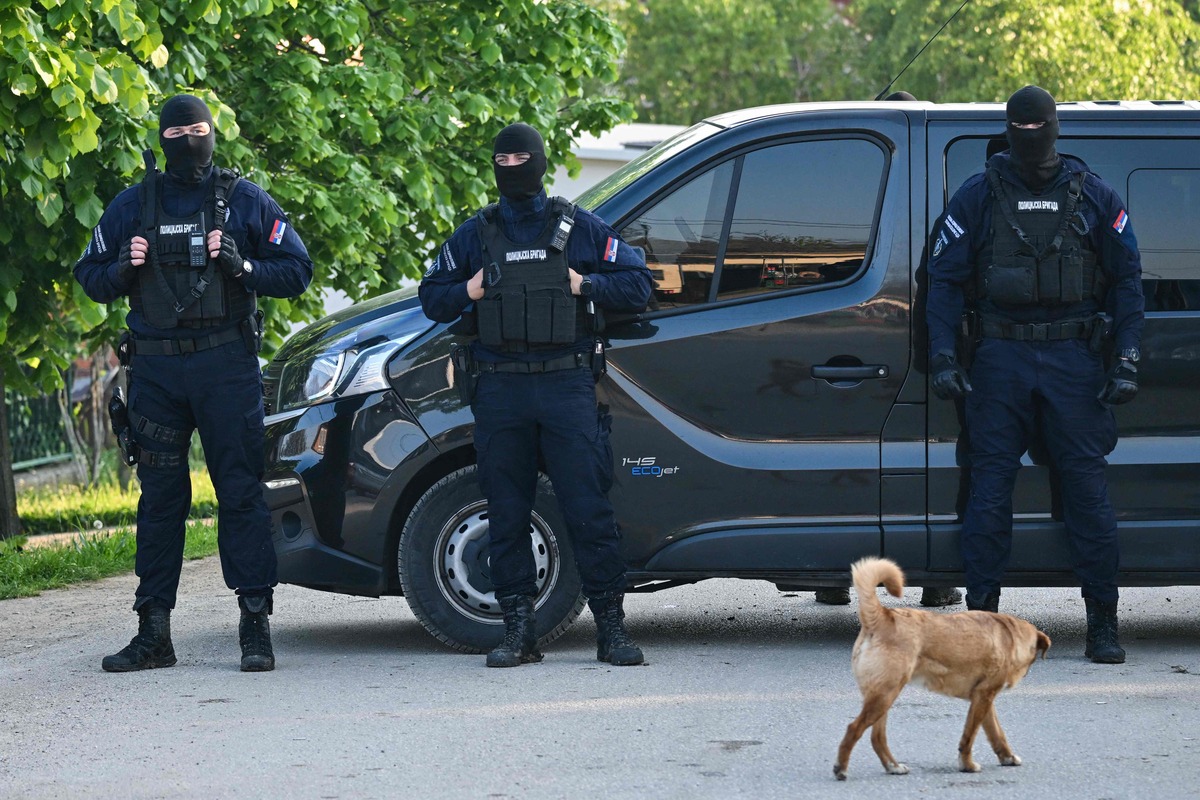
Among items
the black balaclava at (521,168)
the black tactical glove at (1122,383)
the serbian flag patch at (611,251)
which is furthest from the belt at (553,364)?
the black tactical glove at (1122,383)

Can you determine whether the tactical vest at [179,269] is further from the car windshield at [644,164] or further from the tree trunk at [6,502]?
the tree trunk at [6,502]

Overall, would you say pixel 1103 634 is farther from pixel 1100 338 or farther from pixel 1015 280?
pixel 1015 280

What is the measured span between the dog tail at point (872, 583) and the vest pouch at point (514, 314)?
6.04 feet

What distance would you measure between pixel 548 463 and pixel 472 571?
1.73ft

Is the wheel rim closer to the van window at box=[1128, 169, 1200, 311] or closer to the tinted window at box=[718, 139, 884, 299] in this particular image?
the tinted window at box=[718, 139, 884, 299]

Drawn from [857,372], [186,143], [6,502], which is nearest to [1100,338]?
[857,372]

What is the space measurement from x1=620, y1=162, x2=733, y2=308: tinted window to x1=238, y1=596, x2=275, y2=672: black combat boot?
1837 mm

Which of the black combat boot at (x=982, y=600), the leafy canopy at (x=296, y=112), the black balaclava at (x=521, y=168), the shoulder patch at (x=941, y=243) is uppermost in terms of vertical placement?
the leafy canopy at (x=296, y=112)

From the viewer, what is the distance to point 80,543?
9414 millimetres

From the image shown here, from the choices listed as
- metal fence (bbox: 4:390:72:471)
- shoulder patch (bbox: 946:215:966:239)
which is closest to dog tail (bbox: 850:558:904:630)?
shoulder patch (bbox: 946:215:966:239)

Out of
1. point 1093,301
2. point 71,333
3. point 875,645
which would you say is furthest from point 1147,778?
point 71,333

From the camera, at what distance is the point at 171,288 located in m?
5.79

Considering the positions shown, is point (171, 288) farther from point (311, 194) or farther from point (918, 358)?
point (311, 194)

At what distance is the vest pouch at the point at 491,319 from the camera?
5.79 metres
